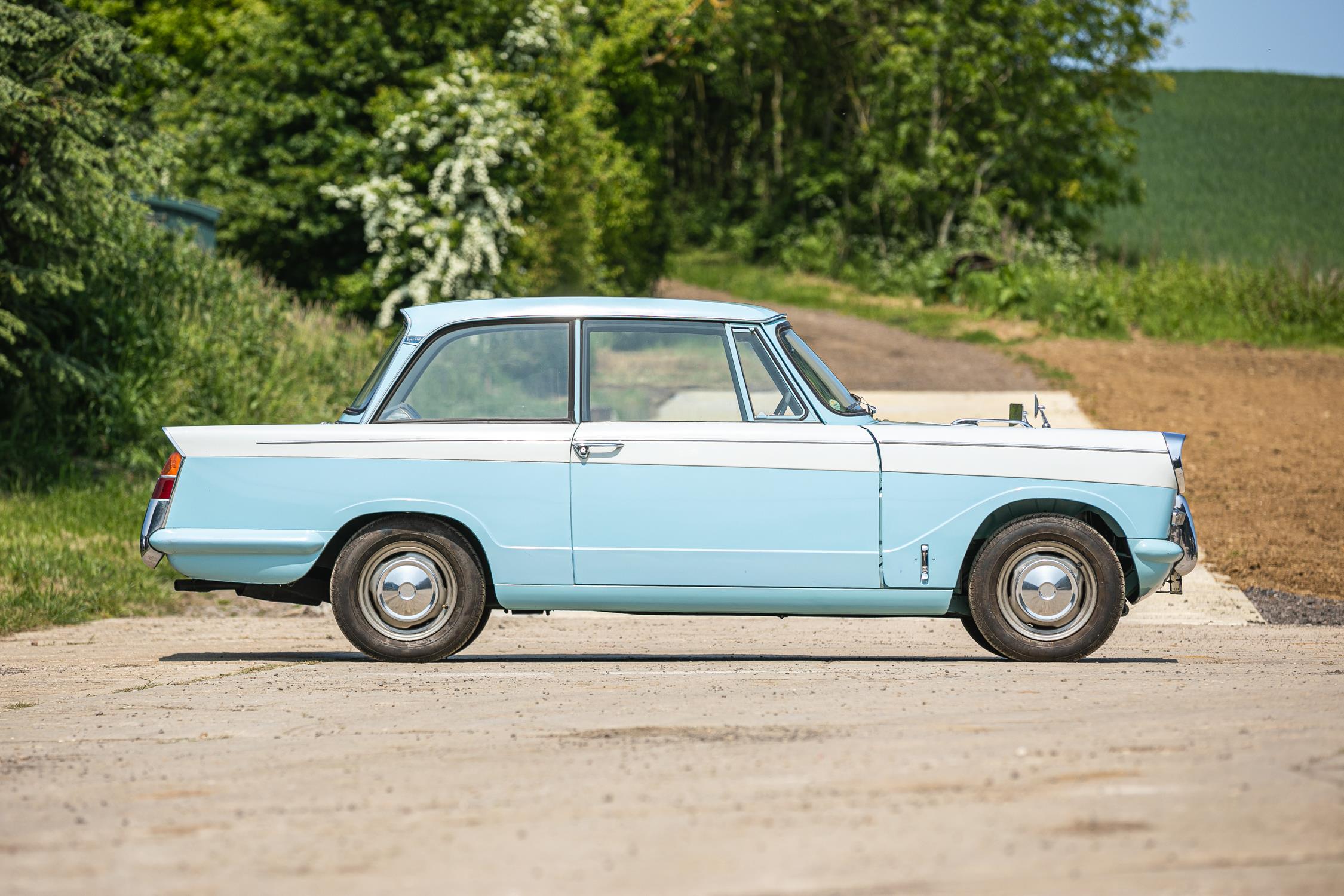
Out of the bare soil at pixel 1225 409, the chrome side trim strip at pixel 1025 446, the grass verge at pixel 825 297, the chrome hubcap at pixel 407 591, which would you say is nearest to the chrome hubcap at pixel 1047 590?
the chrome side trim strip at pixel 1025 446

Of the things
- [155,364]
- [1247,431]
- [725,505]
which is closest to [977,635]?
[725,505]

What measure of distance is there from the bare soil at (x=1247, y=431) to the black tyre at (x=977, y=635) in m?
4.52

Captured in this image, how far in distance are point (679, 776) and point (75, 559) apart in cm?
822

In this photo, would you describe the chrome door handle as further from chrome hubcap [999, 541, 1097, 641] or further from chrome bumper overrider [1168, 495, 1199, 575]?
chrome bumper overrider [1168, 495, 1199, 575]

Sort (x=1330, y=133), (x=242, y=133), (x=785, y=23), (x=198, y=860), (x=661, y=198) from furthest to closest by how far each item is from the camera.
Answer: (x=1330, y=133)
(x=785, y=23)
(x=661, y=198)
(x=242, y=133)
(x=198, y=860)

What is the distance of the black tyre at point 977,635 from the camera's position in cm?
756

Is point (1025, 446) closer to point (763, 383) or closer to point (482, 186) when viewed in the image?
point (763, 383)

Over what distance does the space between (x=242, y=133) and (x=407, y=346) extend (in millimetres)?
19172

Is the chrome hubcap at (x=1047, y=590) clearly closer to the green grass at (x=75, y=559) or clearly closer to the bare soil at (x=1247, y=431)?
the bare soil at (x=1247, y=431)

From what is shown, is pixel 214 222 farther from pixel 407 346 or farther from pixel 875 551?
pixel 875 551

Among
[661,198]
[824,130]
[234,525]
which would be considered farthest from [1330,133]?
[234,525]

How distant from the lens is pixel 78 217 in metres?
14.0

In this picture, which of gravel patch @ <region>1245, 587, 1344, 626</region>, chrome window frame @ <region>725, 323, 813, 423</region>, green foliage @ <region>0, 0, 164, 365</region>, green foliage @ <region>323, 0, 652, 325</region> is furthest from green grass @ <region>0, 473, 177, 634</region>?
green foliage @ <region>323, 0, 652, 325</region>

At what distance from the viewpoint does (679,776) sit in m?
4.87
